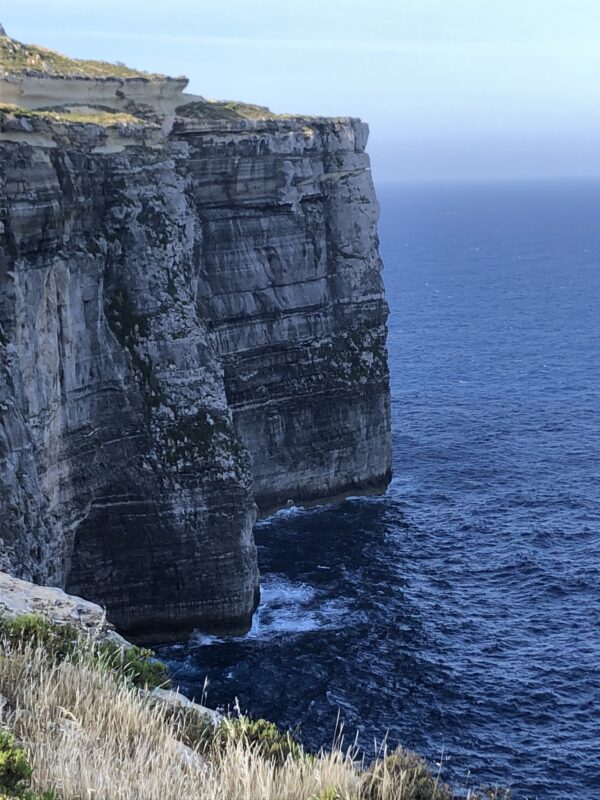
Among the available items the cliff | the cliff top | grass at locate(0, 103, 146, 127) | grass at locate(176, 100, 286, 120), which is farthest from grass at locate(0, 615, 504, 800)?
grass at locate(176, 100, 286, 120)

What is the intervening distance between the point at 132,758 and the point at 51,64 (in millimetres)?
59018

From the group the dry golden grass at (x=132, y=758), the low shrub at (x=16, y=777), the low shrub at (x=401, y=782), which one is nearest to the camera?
the low shrub at (x=16, y=777)

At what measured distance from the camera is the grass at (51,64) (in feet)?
214

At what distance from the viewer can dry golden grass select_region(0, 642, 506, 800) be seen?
16.9 meters

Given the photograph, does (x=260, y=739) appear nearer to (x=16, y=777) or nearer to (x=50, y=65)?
(x=16, y=777)

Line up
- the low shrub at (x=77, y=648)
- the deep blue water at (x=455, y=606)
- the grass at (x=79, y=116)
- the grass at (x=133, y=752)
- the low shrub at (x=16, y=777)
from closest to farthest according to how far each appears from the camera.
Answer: the low shrub at (x=16, y=777) < the grass at (x=133, y=752) < the low shrub at (x=77, y=648) < the deep blue water at (x=455, y=606) < the grass at (x=79, y=116)

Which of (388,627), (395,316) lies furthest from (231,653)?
(395,316)

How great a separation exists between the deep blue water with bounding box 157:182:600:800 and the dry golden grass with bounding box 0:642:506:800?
27680 mm

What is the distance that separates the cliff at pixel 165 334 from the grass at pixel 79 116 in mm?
329

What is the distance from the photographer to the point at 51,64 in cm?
6875

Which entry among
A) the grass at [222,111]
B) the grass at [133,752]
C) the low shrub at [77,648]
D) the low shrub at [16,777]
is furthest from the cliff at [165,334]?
the low shrub at [16,777]

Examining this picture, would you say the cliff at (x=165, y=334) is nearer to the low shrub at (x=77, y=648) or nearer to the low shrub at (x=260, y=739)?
the low shrub at (x=77, y=648)

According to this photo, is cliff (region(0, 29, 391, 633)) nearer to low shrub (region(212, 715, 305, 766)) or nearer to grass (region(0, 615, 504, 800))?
grass (region(0, 615, 504, 800))

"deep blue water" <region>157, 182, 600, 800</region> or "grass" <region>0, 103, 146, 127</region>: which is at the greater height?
"grass" <region>0, 103, 146, 127</region>
